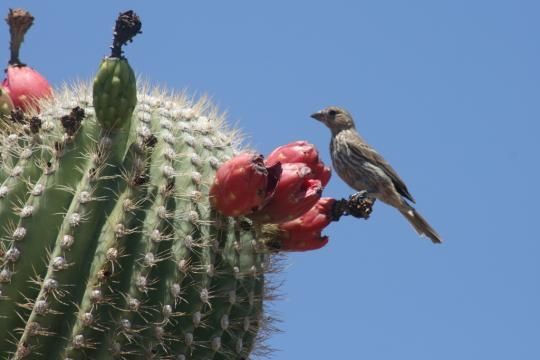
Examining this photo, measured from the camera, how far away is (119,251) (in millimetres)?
3645

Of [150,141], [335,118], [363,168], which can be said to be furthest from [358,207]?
[335,118]

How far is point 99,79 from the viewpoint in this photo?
3.91 metres

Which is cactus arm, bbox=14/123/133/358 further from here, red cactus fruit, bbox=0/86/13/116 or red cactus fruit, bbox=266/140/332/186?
red cactus fruit, bbox=0/86/13/116

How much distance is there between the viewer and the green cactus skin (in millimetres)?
3619

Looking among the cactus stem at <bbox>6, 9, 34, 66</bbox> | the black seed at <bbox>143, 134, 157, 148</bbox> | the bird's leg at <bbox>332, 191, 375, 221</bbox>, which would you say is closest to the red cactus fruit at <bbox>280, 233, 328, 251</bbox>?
the bird's leg at <bbox>332, 191, 375, 221</bbox>

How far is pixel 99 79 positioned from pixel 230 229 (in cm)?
77

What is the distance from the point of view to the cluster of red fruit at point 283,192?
386 cm

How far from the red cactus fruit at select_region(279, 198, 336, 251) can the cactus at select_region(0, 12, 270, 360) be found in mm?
201

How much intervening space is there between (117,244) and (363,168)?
5.78 metres

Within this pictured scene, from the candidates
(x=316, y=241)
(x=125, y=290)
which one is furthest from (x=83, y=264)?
(x=316, y=241)

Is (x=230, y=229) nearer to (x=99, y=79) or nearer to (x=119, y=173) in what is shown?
(x=119, y=173)

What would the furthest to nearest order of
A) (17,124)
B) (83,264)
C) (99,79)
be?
(17,124) → (99,79) → (83,264)

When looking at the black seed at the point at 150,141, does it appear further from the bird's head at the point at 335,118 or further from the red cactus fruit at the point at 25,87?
the bird's head at the point at 335,118

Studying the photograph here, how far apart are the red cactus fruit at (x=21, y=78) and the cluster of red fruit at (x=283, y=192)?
1192 mm
